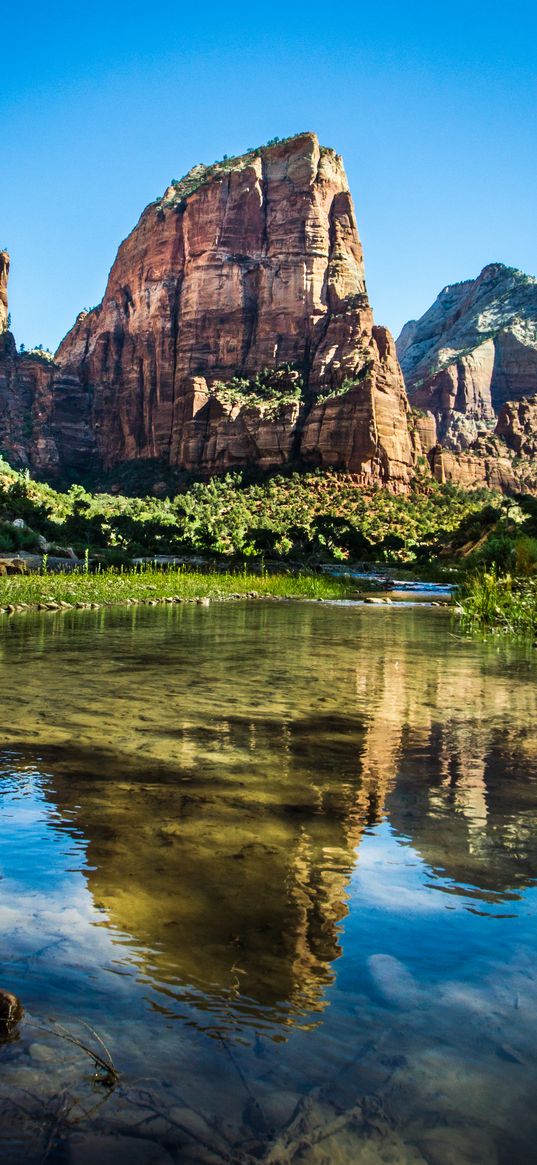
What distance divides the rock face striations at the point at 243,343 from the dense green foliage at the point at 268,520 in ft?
27.3

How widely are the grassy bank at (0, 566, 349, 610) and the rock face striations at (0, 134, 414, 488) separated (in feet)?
238

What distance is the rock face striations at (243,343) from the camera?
4444 inches

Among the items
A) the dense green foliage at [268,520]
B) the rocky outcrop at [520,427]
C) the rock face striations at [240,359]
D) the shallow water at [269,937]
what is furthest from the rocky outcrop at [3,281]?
the shallow water at [269,937]

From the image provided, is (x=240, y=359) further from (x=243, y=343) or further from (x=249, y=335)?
(x=249, y=335)

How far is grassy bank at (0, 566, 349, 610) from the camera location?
2370 centimetres

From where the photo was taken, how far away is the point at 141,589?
99.2 feet

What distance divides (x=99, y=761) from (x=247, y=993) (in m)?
3.33

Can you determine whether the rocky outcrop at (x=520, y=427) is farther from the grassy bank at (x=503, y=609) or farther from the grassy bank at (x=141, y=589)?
the grassy bank at (x=503, y=609)

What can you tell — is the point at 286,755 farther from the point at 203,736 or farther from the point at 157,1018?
the point at 157,1018

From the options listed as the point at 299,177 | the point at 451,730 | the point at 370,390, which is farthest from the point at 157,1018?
the point at 299,177

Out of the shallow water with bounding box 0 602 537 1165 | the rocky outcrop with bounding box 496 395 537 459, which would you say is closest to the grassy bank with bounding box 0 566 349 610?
the shallow water with bounding box 0 602 537 1165

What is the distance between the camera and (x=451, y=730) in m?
7.29

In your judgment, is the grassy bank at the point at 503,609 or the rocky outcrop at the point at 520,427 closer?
the grassy bank at the point at 503,609

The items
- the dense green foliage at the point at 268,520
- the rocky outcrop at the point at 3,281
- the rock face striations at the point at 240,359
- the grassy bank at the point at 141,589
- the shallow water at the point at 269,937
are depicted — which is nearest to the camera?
the shallow water at the point at 269,937
